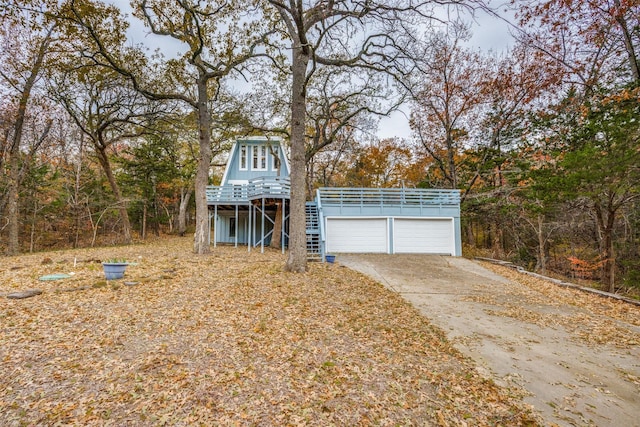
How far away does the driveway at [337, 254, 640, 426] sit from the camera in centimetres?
308

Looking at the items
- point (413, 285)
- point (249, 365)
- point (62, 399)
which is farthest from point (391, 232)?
point (62, 399)

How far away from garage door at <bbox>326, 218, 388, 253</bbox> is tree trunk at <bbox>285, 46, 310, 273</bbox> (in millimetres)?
5802

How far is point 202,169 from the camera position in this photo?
11.9 meters

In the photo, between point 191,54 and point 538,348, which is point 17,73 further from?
point 538,348

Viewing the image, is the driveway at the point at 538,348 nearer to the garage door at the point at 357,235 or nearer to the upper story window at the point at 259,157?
the garage door at the point at 357,235

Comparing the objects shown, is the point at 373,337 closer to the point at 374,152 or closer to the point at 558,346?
the point at 558,346

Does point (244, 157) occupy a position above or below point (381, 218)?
above

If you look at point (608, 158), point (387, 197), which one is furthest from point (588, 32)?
point (387, 197)

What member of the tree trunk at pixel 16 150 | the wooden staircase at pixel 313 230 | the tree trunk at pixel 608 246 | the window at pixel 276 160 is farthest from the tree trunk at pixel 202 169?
the tree trunk at pixel 608 246

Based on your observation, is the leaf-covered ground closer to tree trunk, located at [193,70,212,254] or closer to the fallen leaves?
the fallen leaves

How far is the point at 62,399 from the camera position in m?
2.76

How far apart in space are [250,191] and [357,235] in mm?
5820

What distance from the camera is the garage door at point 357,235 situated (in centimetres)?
1429

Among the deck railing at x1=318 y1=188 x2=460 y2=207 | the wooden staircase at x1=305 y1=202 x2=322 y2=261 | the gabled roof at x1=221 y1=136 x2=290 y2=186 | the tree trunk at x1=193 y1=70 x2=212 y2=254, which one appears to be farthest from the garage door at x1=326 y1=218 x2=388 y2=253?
the tree trunk at x1=193 y1=70 x2=212 y2=254
